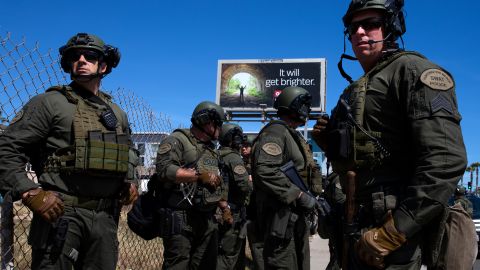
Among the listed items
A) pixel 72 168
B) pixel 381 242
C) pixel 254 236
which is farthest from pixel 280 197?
pixel 381 242

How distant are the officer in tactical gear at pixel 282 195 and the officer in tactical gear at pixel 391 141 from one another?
1778mm

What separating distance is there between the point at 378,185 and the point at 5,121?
9.33 ft

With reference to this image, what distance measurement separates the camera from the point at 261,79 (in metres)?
29.3

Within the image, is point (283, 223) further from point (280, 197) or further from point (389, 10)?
point (389, 10)

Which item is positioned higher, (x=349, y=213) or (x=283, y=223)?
(x=349, y=213)

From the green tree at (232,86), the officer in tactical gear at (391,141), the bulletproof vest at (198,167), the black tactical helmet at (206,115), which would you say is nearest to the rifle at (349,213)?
the officer in tactical gear at (391,141)

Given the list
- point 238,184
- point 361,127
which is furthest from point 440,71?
point 238,184

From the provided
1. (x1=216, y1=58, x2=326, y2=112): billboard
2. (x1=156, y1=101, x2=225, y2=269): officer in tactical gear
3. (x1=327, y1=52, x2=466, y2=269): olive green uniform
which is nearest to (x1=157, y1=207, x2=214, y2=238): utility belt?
(x1=156, y1=101, x2=225, y2=269): officer in tactical gear

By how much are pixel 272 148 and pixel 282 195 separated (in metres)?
0.48

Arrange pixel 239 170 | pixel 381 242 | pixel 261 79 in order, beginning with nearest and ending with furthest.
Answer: pixel 381 242
pixel 239 170
pixel 261 79

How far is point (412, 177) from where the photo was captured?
2146mm

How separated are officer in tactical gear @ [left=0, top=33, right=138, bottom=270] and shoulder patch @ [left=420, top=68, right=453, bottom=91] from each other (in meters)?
2.18

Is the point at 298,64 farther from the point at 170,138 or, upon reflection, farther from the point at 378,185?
the point at 378,185

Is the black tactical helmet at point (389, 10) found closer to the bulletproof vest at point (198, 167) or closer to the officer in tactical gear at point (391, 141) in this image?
the officer in tactical gear at point (391, 141)
